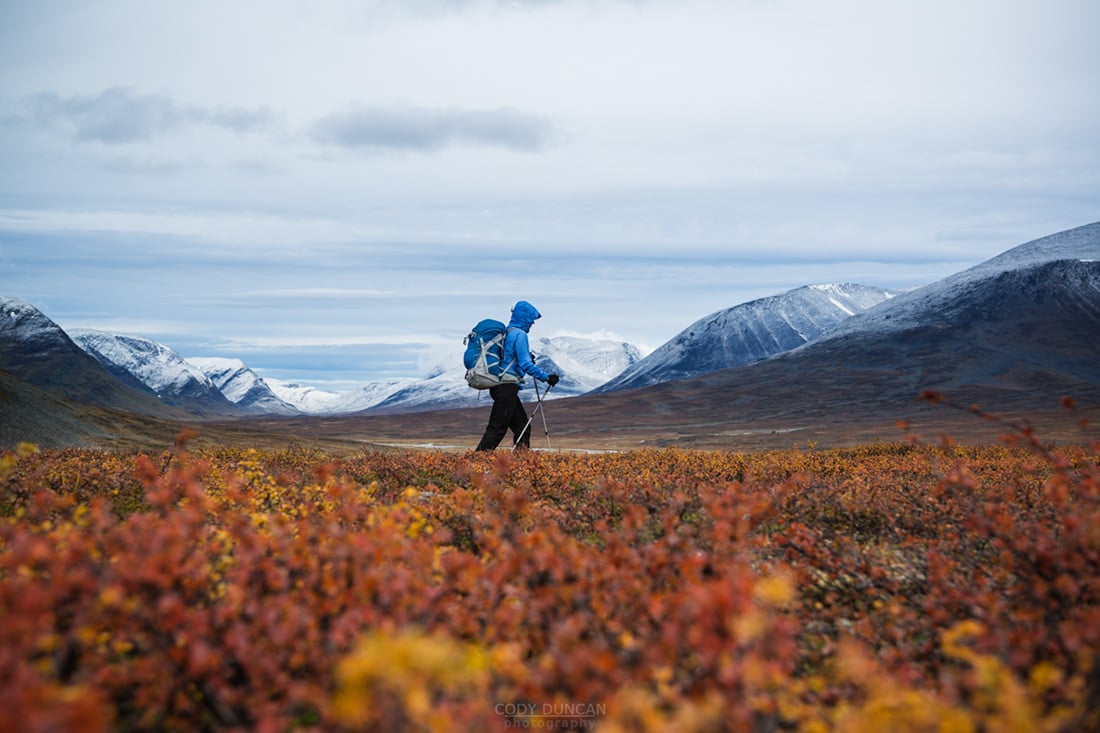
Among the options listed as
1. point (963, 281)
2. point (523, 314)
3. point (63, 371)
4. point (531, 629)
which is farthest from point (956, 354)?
point (63, 371)

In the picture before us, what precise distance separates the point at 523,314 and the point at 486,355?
4.18 ft

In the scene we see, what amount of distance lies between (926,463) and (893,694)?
36.9 feet

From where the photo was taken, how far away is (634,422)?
92.9m

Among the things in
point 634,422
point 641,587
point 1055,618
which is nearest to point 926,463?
point 1055,618

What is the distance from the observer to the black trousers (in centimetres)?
1420

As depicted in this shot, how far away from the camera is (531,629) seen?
14.0ft

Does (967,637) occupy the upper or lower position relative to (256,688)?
lower

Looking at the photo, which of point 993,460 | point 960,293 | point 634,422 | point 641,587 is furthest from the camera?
point 960,293

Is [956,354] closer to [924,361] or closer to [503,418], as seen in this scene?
[924,361]

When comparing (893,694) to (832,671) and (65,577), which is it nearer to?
(832,671)

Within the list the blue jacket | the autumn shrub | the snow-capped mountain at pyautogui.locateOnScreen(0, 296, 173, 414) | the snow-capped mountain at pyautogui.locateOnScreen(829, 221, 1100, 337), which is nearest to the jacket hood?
the blue jacket

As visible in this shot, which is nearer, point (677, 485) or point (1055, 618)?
point (1055, 618)

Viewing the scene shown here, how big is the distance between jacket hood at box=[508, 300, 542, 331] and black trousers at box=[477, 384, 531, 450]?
1435 mm

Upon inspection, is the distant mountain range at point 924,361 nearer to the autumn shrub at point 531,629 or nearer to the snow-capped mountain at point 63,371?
the snow-capped mountain at point 63,371
